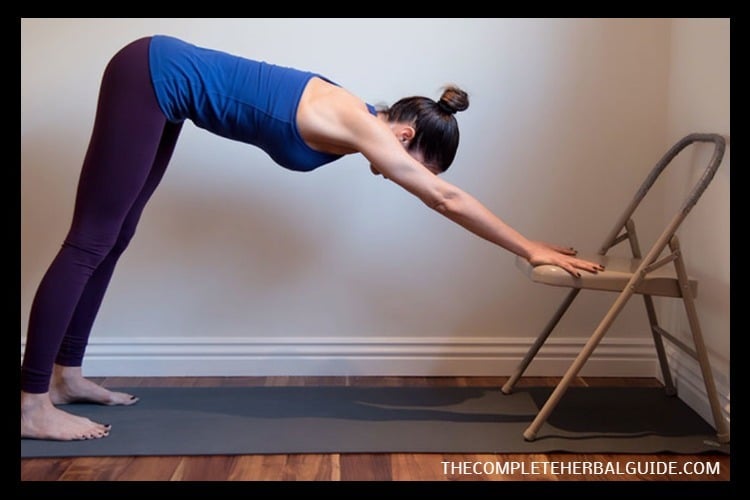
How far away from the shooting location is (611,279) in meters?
1.94

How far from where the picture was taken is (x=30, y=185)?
98.3 inches

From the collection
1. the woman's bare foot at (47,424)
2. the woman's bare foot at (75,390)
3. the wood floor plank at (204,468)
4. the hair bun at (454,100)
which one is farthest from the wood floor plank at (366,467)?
the hair bun at (454,100)

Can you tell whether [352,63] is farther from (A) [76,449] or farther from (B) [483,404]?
(A) [76,449]

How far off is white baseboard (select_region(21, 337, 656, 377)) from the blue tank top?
0.82 m

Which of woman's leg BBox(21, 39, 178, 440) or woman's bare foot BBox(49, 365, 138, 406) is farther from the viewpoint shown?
woman's bare foot BBox(49, 365, 138, 406)

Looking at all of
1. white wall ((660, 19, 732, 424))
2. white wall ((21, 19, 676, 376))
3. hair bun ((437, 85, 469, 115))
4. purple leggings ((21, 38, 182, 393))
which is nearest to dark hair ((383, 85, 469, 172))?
hair bun ((437, 85, 469, 115))

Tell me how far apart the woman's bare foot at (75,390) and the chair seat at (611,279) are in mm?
1223

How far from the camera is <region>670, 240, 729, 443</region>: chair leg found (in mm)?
1982

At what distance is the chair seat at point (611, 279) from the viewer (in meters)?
1.92

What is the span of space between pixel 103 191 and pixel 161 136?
0.67 feet

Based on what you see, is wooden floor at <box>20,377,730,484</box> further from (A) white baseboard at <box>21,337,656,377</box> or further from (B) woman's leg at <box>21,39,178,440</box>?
(A) white baseboard at <box>21,337,656,377</box>

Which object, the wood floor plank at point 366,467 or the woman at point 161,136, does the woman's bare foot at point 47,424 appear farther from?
the wood floor plank at point 366,467

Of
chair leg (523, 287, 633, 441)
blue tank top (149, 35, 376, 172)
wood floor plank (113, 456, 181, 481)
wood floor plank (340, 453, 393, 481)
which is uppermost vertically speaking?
blue tank top (149, 35, 376, 172)
